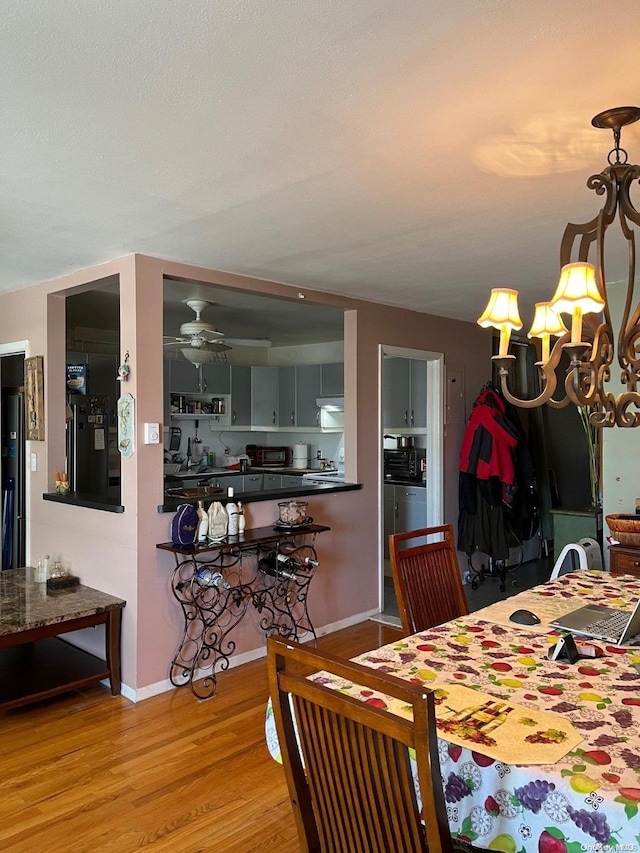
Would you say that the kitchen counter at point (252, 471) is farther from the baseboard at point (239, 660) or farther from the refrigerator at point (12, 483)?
the baseboard at point (239, 660)

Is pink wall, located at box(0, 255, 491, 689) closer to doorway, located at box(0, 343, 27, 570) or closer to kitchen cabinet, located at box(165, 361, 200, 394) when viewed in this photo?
doorway, located at box(0, 343, 27, 570)

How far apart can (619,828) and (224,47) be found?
5.86 ft

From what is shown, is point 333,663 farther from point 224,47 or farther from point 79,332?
point 79,332

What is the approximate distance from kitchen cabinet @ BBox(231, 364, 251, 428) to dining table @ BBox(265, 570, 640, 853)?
17.1 feet

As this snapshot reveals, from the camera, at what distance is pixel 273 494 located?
3.91 meters

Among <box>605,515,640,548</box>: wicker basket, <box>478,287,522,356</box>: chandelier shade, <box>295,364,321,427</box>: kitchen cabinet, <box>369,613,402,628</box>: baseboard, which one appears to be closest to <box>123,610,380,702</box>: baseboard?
<box>369,613,402,628</box>: baseboard

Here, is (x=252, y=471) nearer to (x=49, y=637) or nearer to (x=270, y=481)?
(x=270, y=481)

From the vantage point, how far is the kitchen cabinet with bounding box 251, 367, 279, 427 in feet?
23.7

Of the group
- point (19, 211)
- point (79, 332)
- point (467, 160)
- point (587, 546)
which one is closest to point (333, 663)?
point (467, 160)

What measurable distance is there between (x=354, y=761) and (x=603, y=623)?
3.96ft

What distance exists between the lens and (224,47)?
151cm

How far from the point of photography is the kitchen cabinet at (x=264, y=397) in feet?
23.7

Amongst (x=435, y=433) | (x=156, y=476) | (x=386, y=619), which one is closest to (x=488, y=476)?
(x=435, y=433)

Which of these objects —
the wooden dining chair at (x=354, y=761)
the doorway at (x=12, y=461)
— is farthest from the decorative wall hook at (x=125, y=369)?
the wooden dining chair at (x=354, y=761)
